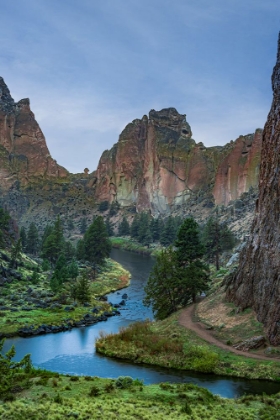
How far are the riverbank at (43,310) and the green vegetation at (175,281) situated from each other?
8394 millimetres

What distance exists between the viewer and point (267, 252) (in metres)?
42.7

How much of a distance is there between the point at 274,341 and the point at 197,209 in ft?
443

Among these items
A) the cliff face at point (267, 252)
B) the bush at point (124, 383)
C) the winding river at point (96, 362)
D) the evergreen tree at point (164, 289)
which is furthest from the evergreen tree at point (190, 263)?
Answer: the bush at point (124, 383)

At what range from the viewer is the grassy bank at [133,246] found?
131 meters

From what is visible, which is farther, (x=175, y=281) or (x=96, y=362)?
(x=175, y=281)

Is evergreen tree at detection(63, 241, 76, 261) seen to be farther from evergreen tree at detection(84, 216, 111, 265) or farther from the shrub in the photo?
the shrub

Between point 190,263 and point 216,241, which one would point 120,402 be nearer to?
point 190,263

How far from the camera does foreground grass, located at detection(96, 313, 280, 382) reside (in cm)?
3442

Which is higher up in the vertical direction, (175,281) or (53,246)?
(53,246)

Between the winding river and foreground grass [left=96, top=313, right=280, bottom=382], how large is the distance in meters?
0.79

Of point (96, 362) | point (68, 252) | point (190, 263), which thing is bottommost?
point (96, 362)

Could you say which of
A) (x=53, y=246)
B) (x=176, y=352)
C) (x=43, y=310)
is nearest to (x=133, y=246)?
(x=53, y=246)

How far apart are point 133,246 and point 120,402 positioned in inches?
4617

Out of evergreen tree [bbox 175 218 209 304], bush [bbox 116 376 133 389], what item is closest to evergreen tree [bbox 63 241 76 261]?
evergreen tree [bbox 175 218 209 304]
